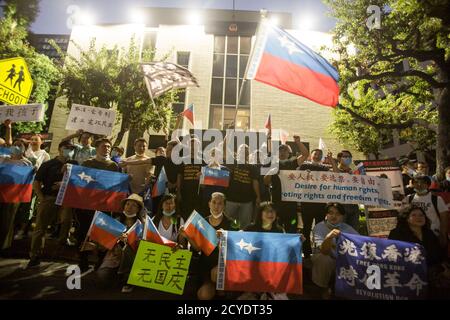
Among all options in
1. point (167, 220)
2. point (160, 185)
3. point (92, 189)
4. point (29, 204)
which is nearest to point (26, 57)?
point (29, 204)

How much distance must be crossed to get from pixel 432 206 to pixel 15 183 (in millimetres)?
7635

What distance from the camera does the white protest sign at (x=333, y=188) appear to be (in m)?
5.47

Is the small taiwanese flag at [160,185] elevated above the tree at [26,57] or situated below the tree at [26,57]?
below

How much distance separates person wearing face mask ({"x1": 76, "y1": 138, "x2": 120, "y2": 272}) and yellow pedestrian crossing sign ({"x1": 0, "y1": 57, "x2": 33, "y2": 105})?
9.66 feet

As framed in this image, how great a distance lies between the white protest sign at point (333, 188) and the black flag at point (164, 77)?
3341 millimetres

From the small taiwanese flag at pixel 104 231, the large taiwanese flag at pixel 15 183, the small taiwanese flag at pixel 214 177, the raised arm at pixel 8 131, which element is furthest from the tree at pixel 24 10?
the small taiwanese flag at pixel 104 231

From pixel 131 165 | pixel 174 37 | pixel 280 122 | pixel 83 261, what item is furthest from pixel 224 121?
pixel 83 261

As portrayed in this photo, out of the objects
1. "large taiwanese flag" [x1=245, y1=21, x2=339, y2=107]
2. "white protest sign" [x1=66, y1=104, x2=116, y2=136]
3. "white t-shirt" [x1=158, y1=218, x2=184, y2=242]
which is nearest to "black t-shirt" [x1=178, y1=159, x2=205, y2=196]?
"white t-shirt" [x1=158, y1=218, x2=184, y2=242]

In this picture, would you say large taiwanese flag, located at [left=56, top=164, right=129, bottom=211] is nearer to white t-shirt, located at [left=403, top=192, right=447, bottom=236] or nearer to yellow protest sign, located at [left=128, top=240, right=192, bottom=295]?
yellow protest sign, located at [left=128, top=240, right=192, bottom=295]

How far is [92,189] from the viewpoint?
4902 millimetres

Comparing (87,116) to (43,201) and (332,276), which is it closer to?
(43,201)

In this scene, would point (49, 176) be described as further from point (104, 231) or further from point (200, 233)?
point (200, 233)

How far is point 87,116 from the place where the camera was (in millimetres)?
6664

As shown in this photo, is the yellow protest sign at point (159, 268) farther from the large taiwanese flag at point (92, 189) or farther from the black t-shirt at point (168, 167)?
the black t-shirt at point (168, 167)
